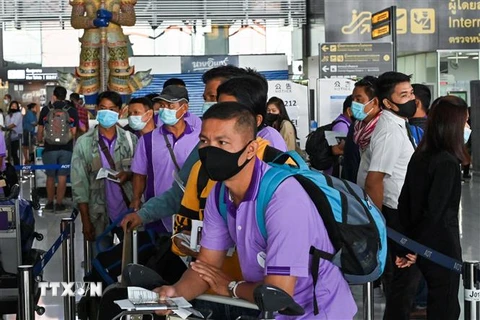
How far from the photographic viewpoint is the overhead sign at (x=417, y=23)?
21.8 meters

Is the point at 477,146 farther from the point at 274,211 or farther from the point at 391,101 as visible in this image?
the point at 274,211

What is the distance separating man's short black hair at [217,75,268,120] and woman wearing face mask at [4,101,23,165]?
17.7 metres

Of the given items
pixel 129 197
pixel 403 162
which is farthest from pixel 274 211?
pixel 129 197

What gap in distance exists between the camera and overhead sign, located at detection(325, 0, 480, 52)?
856 inches

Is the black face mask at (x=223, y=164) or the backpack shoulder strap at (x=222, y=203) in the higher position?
the black face mask at (x=223, y=164)

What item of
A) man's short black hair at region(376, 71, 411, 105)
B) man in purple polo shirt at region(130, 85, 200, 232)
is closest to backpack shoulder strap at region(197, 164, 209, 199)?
man in purple polo shirt at region(130, 85, 200, 232)

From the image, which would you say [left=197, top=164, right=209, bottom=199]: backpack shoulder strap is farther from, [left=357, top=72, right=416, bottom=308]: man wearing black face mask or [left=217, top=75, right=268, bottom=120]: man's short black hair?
[left=357, top=72, right=416, bottom=308]: man wearing black face mask

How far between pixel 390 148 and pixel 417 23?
1735cm

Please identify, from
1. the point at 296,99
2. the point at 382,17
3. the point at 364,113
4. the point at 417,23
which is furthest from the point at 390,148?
the point at 417,23

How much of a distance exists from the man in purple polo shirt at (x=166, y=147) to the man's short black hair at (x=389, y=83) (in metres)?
1.23

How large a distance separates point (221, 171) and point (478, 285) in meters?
1.54

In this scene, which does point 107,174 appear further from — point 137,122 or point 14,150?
point 14,150

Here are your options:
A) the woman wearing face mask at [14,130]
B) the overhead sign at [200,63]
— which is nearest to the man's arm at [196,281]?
the overhead sign at [200,63]

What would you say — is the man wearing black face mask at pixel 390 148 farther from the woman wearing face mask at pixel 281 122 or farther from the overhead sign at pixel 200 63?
the overhead sign at pixel 200 63
